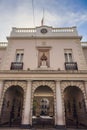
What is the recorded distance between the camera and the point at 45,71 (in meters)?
10.1

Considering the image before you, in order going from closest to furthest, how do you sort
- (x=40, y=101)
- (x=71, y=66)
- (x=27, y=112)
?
(x=27, y=112), (x=71, y=66), (x=40, y=101)

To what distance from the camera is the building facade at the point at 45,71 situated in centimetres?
935

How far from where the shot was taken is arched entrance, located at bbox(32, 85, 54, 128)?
11.9 meters

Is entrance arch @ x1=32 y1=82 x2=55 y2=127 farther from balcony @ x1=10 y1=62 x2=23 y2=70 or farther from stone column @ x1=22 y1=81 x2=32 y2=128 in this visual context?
balcony @ x1=10 y1=62 x2=23 y2=70

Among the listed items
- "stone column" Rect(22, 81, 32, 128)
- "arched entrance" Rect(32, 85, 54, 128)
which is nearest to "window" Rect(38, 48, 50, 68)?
"arched entrance" Rect(32, 85, 54, 128)

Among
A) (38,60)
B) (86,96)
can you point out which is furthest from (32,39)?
(86,96)

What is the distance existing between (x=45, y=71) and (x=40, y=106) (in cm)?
1435

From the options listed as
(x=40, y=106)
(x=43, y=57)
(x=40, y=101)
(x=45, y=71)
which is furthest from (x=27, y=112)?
(x=40, y=106)

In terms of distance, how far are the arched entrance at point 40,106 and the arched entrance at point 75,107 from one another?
209 cm

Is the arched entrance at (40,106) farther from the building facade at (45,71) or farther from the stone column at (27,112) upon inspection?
the stone column at (27,112)

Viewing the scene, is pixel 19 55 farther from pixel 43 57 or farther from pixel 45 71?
pixel 45 71

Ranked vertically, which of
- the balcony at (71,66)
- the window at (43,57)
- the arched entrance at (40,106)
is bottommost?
the arched entrance at (40,106)

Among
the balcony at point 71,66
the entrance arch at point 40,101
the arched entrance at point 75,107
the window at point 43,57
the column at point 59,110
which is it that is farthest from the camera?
the window at point 43,57

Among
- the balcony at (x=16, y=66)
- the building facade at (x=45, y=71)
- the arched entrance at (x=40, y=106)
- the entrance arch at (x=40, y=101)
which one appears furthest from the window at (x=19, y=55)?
the arched entrance at (x=40, y=106)
